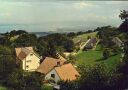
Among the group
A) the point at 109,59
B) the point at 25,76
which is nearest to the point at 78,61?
the point at 109,59

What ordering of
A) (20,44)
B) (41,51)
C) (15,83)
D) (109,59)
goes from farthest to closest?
(20,44), (41,51), (109,59), (15,83)

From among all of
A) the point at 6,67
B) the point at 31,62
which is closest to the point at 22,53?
the point at 31,62

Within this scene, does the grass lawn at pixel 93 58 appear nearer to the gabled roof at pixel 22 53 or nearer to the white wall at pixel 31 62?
the white wall at pixel 31 62

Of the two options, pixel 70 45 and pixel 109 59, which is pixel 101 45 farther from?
pixel 109 59

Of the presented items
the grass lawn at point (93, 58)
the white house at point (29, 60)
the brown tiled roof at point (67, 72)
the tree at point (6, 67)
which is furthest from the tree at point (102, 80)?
the white house at point (29, 60)

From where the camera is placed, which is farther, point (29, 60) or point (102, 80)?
point (29, 60)

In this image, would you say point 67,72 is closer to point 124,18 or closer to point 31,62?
point 124,18
